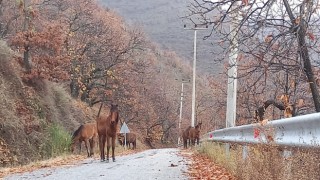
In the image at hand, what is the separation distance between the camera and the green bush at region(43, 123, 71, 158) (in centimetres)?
2298

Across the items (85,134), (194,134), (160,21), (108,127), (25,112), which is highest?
(160,21)

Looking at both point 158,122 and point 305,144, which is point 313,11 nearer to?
point 305,144

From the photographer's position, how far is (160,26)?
165m

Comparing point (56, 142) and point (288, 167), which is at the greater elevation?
point (288, 167)

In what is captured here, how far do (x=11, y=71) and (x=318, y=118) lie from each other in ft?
71.5

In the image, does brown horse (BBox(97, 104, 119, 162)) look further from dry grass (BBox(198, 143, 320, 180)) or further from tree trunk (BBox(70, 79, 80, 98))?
tree trunk (BBox(70, 79, 80, 98))

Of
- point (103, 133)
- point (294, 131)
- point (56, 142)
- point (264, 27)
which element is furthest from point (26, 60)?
point (294, 131)

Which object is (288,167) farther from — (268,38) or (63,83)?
(63,83)

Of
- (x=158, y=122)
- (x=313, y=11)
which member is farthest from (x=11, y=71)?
(x=158, y=122)

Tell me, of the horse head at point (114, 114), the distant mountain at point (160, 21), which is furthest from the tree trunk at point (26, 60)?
the distant mountain at point (160, 21)

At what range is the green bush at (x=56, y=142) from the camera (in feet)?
75.4

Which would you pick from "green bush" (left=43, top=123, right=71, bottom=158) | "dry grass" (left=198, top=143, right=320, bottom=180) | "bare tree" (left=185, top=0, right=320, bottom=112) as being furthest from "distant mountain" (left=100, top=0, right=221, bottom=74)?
"dry grass" (left=198, top=143, right=320, bottom=180)

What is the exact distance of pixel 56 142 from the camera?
932 inches

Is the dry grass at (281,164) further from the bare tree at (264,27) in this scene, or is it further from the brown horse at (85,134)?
the brown horse at (85,134)
